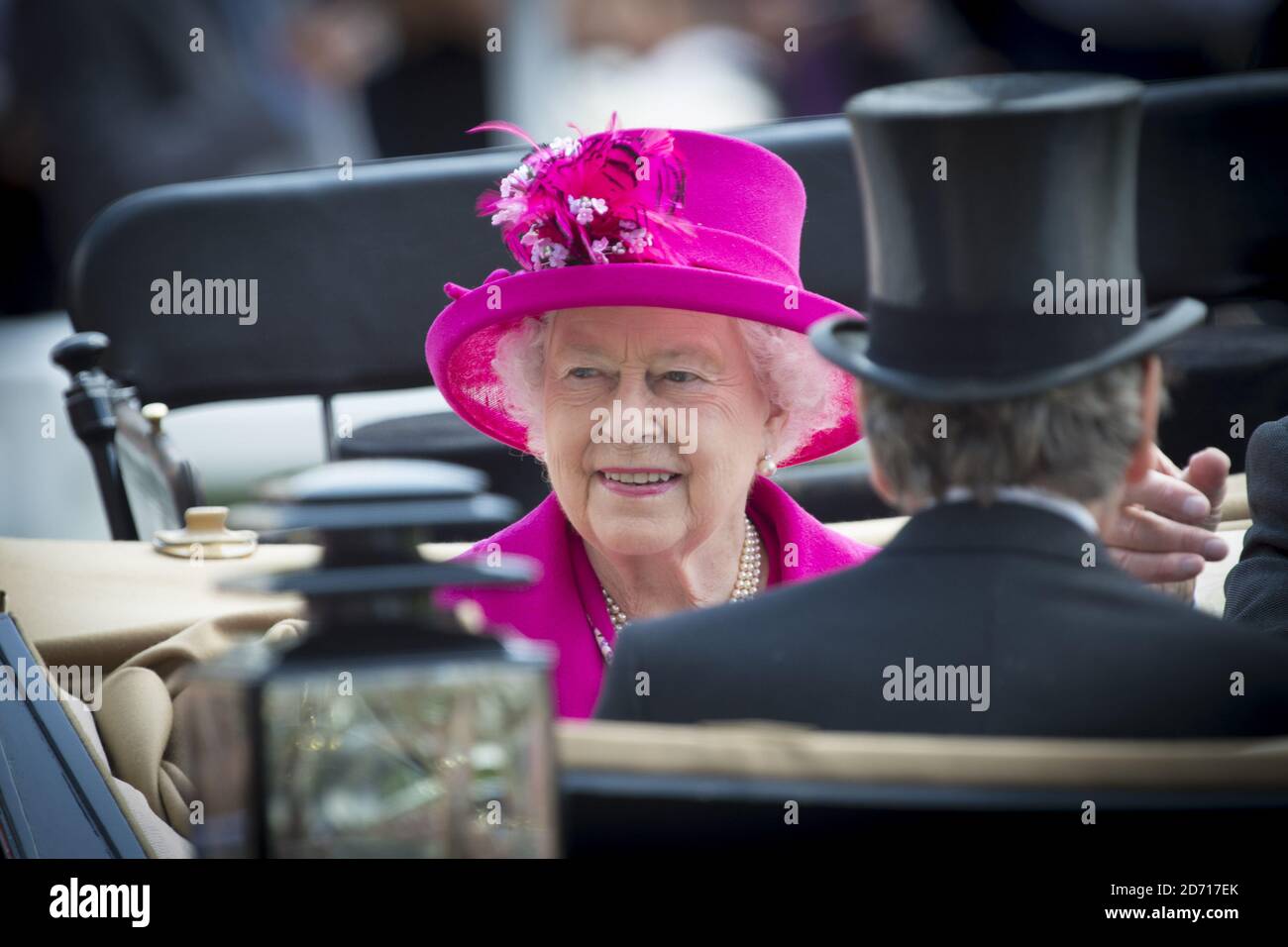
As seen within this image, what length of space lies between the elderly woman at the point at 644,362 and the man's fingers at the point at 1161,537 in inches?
23.2

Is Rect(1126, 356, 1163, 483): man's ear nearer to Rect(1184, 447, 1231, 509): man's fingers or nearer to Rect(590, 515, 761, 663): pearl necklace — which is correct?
Rect(1184, 447, 1231, 509): man's fingers

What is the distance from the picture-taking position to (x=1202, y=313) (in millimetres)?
1749

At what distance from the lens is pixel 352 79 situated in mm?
6742

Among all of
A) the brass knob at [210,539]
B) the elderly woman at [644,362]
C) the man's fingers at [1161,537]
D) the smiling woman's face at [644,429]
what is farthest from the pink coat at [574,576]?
the brass knob at [210,539]

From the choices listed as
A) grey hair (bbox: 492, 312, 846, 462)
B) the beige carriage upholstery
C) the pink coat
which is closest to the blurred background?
the beige carriage upholstery

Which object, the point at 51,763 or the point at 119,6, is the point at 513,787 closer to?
the point at 51,763

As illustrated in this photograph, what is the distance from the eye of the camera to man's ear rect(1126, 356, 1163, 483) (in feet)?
5.48

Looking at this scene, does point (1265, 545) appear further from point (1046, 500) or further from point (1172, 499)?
point (1046, 500)

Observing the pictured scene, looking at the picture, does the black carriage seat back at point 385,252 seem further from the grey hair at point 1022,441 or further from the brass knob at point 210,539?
the grey hair at point 1022,441

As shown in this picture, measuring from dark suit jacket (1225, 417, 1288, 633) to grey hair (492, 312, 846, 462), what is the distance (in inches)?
28.4

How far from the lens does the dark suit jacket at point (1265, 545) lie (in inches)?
96.3

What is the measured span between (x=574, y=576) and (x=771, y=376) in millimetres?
484
